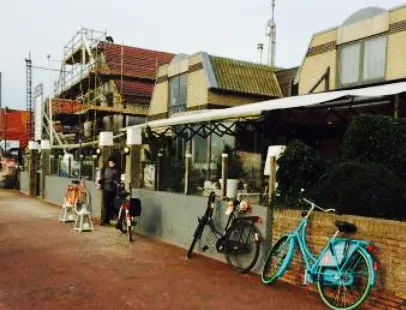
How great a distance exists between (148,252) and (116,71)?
21.5m

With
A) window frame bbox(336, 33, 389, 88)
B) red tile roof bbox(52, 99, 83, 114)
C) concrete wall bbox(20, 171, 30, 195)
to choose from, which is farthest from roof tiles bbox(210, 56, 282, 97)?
red tile roof bbox(52, 99, 83, 114)

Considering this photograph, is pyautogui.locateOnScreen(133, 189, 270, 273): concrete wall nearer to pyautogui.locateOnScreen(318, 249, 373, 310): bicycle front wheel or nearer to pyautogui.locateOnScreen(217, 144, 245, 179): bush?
pyautogui.locateOnScreen(217, 144, 245, 179): bush

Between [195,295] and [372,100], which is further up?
[372,100]

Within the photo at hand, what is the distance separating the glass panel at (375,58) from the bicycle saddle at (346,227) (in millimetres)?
9909

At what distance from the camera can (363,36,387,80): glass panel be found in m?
14.9

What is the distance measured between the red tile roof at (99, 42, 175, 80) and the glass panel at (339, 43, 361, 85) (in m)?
16.5

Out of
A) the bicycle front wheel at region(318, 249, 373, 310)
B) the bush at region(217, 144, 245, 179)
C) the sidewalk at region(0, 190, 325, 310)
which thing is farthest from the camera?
A: the bush at region(217, 144, 245, 179)

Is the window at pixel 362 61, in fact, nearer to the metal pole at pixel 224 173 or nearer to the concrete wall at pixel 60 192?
the metal pole at pixel 224 173

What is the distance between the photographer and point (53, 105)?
32.7 meters

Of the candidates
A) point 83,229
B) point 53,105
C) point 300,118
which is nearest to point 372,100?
point 300,118

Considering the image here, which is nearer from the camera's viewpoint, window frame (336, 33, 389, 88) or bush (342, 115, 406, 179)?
bush (342, 115, 406, 179)

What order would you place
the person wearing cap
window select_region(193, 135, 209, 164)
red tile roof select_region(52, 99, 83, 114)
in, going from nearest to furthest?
the person wearing cap < window select_region(193, 135, 209, 164) < red tile roof select_region(52, 99, 83, 114)

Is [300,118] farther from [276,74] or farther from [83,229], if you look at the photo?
[276,74]

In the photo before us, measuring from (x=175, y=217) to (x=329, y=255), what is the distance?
5.31 meters
